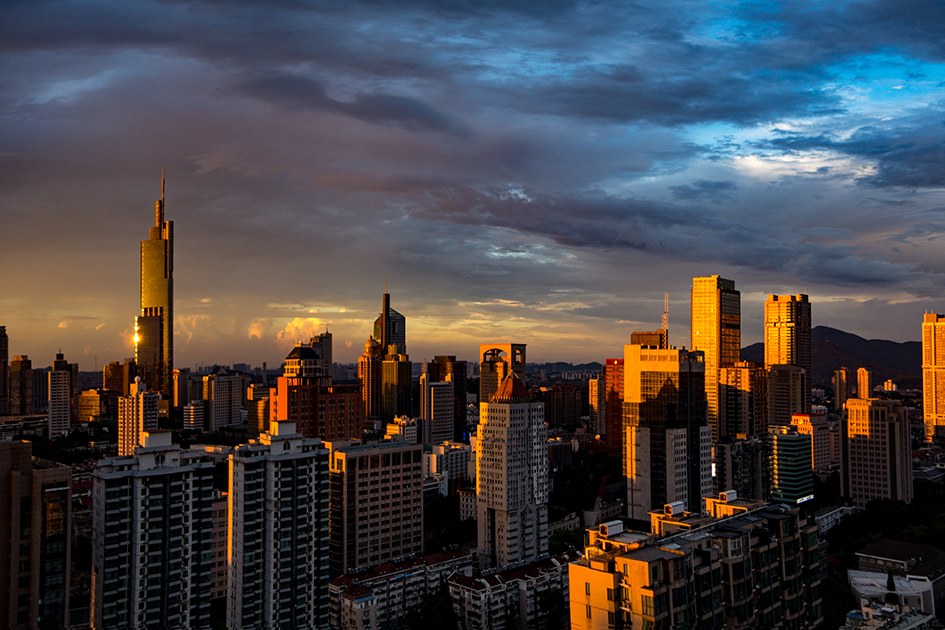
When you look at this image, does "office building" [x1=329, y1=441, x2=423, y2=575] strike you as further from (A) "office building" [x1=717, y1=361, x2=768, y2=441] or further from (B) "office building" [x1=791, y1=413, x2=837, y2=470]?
(A) "office building" [x1=717, y1=361, x2=768, y2=441]

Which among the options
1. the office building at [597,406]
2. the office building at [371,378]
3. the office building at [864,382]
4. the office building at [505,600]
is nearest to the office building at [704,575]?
the office building at [505,600]

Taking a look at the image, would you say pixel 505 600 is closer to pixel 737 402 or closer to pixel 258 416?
pixel 258 416

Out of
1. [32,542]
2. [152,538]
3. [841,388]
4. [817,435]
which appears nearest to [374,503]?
[152,538]

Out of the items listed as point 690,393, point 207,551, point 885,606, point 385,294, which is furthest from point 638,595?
point 385,294

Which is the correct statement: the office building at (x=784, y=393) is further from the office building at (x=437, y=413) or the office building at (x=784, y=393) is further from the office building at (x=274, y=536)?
the office building at (x=274, y=536)

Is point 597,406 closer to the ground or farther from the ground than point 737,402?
closer to the ground

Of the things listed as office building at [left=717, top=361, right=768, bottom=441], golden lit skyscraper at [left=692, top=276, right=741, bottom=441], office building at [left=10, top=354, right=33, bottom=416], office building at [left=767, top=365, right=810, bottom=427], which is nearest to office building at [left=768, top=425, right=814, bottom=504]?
office building at [left=717, top=361, right=768, bottom=441]
